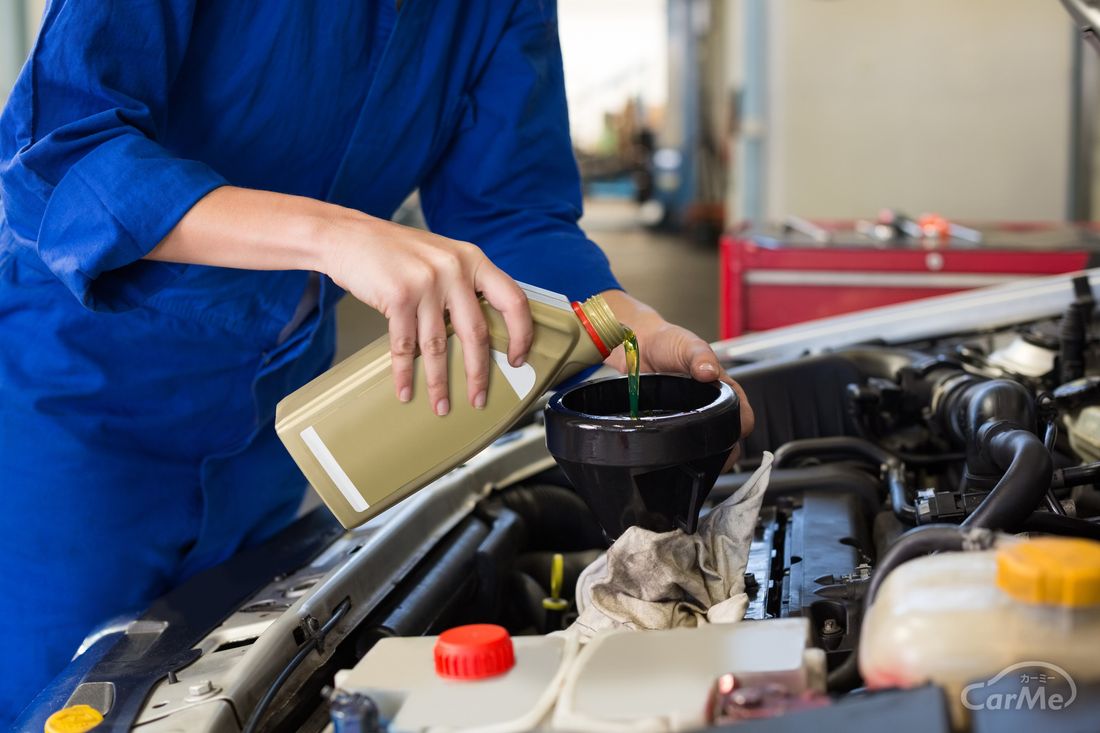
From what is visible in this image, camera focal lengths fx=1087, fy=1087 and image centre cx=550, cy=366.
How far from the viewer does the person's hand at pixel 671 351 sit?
966 millimetres

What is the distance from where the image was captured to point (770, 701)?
568 millimetres

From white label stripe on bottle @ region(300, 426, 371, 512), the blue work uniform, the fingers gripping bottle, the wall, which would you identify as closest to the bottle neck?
the fingers gripping bottle

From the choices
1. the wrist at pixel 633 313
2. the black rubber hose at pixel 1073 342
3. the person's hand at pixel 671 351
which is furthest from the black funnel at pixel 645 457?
the black rubber hose at pixel 1073 342

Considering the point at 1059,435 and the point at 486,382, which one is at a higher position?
the point at 486,382

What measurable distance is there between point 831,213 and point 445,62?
3672 mm

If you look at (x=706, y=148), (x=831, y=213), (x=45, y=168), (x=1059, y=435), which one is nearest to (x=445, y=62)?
(x=45, y=168)

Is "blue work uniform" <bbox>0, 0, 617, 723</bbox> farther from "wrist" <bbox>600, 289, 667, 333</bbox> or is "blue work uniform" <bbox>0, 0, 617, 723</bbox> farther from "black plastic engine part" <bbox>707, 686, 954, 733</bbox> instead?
"black plastic engine part" <bbox>707, 686, 954, 733</bbox>

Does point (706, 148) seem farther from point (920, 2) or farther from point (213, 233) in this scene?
point (213, 233)

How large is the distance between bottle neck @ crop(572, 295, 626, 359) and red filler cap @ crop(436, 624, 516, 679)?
0.27 meters

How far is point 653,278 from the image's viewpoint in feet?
24.1

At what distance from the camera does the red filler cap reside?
0.63m

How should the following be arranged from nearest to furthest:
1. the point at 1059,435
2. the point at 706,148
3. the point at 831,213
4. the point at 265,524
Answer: the point at 1059,435 → the point at 265,524 → the point at 831,213 → the point at 706,148

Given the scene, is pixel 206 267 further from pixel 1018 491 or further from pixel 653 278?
pixel 653 278

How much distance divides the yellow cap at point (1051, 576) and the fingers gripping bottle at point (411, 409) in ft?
1.22
